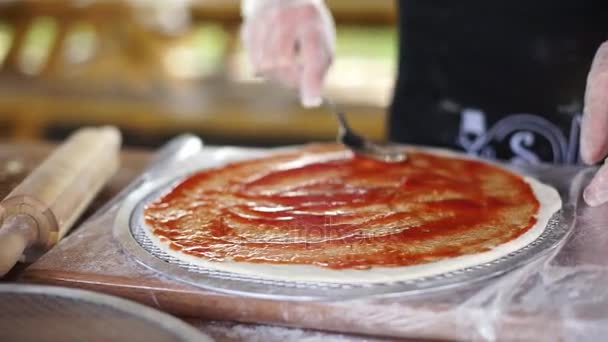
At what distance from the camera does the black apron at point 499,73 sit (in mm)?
1695

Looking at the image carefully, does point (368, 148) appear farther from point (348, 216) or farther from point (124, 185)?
point (124, 185)

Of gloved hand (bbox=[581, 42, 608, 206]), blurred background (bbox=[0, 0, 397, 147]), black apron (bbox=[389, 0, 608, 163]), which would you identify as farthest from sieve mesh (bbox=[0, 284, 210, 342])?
blurred background (bbox=[0, 0, 397, 147])

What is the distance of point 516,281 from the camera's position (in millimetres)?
1033

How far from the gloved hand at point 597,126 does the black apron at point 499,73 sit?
390 millimetres

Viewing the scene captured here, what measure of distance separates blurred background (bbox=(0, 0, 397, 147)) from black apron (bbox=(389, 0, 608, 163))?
904 mm

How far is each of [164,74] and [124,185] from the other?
5.48ft

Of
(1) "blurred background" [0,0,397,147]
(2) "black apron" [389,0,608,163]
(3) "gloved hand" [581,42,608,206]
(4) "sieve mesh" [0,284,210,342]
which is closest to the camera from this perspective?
(4) "sieve mesh" [0,284,210,342]

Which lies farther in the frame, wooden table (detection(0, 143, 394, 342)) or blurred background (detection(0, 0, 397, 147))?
blurred background (detection(0, 0, 397, 147))

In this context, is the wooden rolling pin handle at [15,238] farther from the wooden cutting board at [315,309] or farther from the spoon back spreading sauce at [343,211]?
the spoon back spreading sauce at [343,211]

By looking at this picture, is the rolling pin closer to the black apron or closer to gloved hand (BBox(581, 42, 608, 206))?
the black apron

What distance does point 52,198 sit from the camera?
1289 mm

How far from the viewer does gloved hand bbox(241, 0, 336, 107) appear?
1.58 m

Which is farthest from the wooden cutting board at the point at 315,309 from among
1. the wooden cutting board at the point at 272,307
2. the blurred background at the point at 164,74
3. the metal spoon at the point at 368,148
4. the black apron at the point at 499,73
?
the blurred background at the point at 164,74

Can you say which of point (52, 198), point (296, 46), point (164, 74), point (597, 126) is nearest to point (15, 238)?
point (52, 198)
